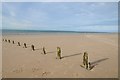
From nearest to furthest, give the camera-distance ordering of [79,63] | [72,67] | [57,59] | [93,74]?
[93,74] → [72,67] → [79,63] → [57,59]

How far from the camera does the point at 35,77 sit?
9.75 metres

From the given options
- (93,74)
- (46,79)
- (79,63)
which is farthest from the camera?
(79,63)

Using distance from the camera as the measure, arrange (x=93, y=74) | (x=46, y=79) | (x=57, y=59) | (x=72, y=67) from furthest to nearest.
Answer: (x=57, y=59) → (x=72, y=67) → (x=93, y=74) → (x=46, y=79)

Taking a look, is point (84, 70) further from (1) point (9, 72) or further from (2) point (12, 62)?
(2) point (12, 62)

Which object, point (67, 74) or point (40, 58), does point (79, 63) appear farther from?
point (40, 58)

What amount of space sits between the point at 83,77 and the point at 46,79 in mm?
2141

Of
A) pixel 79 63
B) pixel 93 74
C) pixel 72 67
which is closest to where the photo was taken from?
pixel 93 74

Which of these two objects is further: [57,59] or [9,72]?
[57,59]

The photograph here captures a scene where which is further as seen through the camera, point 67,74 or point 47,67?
point 47,67

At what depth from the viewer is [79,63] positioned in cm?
1252

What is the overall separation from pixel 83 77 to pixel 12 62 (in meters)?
5.99

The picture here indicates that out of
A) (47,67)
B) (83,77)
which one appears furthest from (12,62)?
(83,77)

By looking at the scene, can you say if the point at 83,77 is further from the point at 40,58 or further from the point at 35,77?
the point at 40,58

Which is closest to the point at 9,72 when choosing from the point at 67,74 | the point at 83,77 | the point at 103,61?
the point at 67,74
